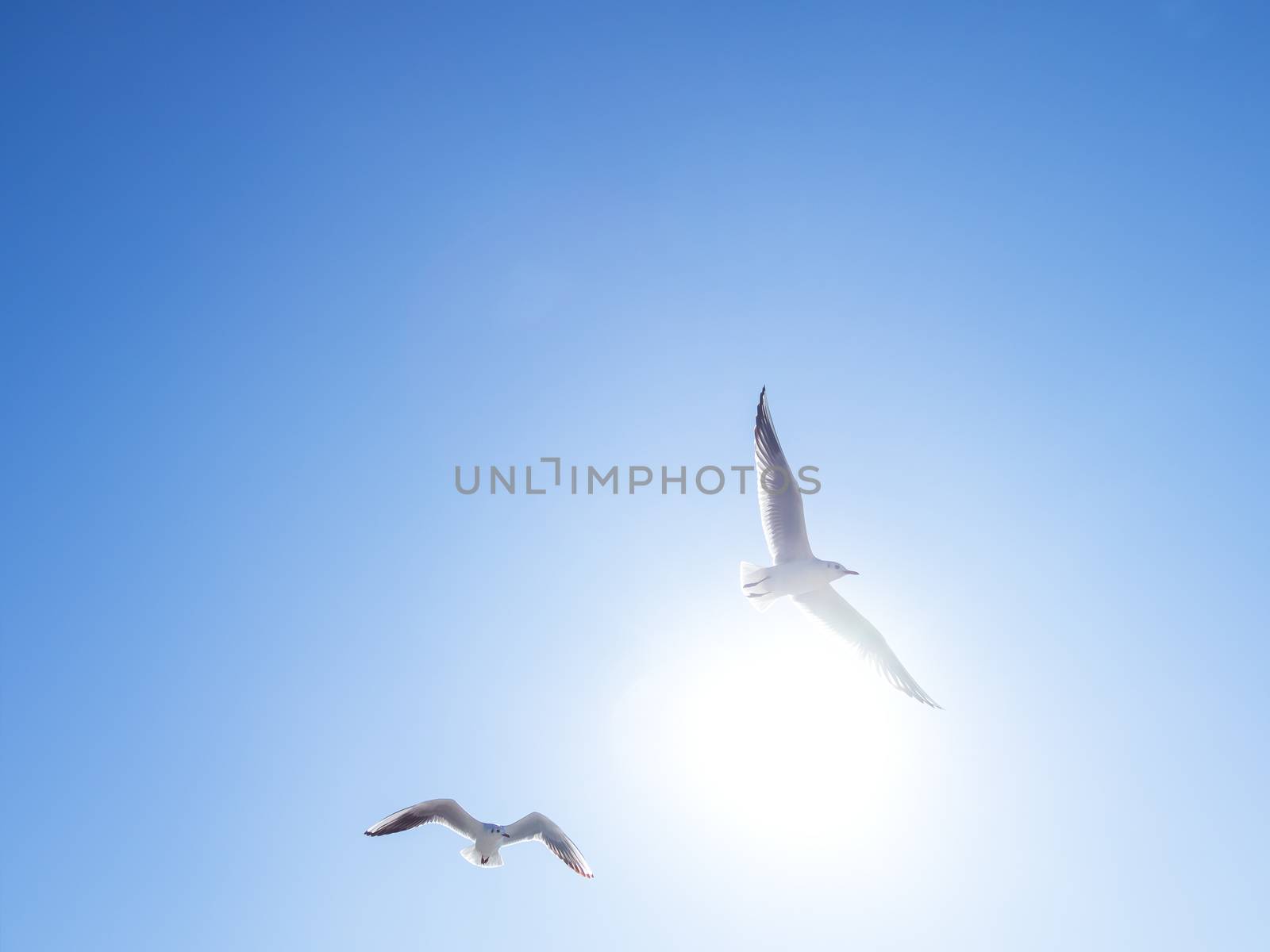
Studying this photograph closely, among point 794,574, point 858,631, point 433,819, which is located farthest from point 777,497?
point 433,819

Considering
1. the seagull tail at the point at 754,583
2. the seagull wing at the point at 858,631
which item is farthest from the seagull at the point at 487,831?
the seagull wing at the point at 858,631

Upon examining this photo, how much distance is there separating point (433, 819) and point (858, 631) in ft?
29.7

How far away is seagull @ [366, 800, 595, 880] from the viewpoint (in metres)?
13.3

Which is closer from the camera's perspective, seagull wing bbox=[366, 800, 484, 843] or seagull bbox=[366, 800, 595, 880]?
seagull wing bbox=[366, 800, 484, 843]

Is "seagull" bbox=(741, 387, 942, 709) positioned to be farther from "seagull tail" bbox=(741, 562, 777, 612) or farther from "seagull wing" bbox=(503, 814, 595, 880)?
"seagull wing" bbox=(503, 814, 595, 880)

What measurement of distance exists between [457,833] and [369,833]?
73.3 inches

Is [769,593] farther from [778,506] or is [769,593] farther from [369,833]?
[369,833]

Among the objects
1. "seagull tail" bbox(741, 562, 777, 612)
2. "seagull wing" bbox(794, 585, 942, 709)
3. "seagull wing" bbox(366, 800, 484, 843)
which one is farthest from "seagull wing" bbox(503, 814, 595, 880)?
"seagull wing" bbox(794, 585, 942, 709)

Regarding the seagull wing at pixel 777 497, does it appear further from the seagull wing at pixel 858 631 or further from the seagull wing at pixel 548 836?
the seagull wing at pixel 548 836

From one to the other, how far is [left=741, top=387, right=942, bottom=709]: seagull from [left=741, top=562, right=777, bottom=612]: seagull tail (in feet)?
0.05

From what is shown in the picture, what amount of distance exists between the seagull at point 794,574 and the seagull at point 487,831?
19.2 feet

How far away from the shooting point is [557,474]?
17719 mm

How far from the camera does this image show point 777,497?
14.0 meters

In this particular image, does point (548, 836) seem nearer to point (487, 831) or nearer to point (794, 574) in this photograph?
point (487, 831)
